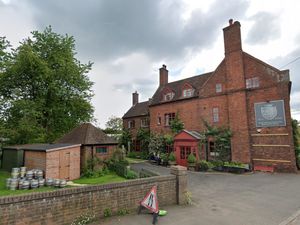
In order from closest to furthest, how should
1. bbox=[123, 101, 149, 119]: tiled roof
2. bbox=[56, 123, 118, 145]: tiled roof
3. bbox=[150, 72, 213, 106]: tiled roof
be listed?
1. bbox=[56, 123, 118, 145]: tiled roof
2. bbox=[150, 72, 213, 106]: tiled roof
3. bbox=[123, 101, 149, 119]: tiled roof

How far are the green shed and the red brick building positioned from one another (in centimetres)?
1765

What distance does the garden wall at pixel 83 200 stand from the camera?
545 cm

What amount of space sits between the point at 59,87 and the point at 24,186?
15.3 m

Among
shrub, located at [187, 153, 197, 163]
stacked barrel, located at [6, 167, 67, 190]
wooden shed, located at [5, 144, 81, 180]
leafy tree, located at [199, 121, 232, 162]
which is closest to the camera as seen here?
stacked barrel, located at [6, 167, 67, 190]

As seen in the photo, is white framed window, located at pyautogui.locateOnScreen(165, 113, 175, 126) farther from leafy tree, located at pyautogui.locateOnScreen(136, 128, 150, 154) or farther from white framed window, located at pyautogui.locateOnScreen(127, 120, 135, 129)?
white framed window, located at pyautogui.locateOnScreen(127, 120, 135, 129)

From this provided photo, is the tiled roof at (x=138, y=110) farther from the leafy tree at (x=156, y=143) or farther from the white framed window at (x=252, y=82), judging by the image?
the white framed window at (x=252, y=82)

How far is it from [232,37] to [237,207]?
17.9 metres

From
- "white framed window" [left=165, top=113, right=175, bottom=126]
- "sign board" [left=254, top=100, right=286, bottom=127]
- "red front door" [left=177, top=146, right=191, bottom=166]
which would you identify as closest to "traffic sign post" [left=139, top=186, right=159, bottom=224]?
"red front door" [left=177, top=146, right=191, bottom=166]

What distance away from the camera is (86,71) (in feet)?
89.7

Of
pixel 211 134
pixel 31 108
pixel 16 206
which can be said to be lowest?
pixel 16 206

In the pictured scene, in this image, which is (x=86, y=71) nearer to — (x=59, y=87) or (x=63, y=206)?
(x=59, y=87)

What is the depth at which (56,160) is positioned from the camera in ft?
43.9

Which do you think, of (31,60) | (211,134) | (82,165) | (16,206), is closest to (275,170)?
(211,134)

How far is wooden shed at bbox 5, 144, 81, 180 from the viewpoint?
13.0m
